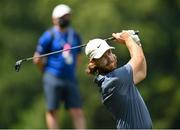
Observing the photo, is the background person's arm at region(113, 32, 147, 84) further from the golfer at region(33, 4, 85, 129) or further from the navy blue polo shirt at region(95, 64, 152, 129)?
the golfer at region(33, 4, 85, 129)

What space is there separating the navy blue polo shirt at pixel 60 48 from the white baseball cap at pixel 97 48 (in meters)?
4.79

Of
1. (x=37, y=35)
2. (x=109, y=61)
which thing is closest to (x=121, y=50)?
(x=37, y=35)

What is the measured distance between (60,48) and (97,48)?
16.2ft

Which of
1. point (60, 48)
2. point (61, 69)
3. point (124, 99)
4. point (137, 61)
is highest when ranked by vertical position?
point (60, 48)

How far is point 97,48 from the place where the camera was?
10.7 meters

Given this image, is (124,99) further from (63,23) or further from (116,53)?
(116,53)

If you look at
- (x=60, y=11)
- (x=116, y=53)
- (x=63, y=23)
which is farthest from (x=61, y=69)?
(x=116, y=53)

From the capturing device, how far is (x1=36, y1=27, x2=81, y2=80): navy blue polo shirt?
15.6m

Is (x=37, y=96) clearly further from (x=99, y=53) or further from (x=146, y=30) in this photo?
(x=99, y=53)

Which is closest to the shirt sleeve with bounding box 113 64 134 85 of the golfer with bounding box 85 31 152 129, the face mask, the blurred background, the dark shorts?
the golfer with bounding box 85 31 152 129

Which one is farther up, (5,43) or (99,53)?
(5,43)

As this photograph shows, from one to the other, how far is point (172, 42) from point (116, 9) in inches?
63.9

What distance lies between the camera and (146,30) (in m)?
28.4

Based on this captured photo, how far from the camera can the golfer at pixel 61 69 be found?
15.7 m
